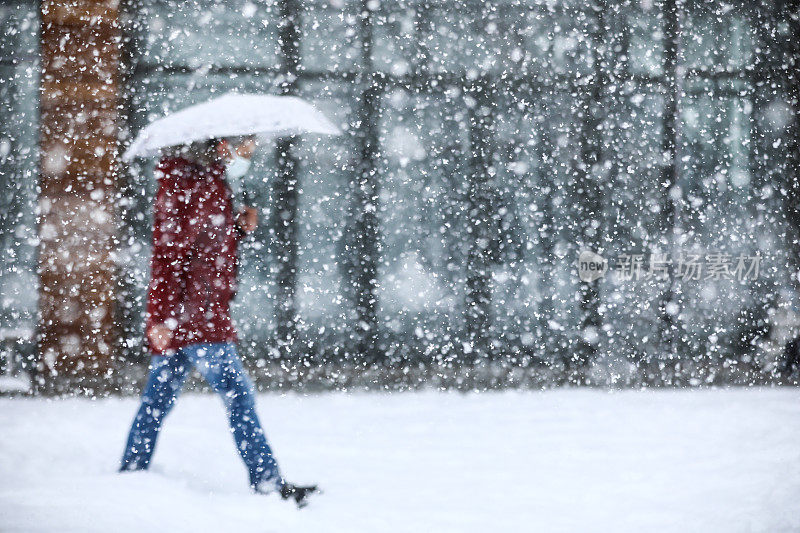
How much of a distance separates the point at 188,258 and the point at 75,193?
11.3ft

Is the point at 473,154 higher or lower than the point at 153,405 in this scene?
higher

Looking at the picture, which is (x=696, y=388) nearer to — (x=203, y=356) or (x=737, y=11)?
(x=737, y=11)

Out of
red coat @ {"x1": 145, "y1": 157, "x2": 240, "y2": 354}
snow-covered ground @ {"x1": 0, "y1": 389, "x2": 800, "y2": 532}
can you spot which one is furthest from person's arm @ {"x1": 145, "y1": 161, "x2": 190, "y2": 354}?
snow-covered ground @ {"x1": 0, "y1": 389, "x2": 800, "y2": 532}

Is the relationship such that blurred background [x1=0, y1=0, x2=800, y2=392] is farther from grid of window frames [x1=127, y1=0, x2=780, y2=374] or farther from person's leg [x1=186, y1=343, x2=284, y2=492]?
person's leg [x1=186, y1=343, x2=284, y2=492]

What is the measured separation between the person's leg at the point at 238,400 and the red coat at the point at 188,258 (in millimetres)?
73

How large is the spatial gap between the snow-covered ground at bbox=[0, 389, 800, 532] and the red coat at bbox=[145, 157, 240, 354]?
0.90 meters

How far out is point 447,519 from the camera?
3963 mm

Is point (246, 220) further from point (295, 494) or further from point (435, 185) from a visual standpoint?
point (435, 185)

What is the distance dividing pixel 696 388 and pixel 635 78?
3.18 m

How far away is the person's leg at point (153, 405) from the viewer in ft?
13.2

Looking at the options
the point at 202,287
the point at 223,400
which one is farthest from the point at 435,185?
the point at 223,400

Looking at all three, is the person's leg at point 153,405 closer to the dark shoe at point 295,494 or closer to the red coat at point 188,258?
the red coat at point 188,258

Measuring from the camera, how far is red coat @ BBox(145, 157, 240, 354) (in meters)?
3.86

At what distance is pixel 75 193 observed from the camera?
6.75 meters
